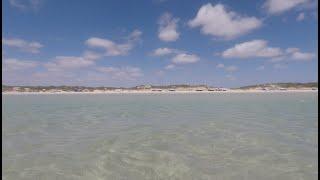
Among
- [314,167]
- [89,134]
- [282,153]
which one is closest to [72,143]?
[89,134]

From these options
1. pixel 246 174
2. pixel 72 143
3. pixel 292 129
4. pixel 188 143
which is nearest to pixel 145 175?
pixel 246 174

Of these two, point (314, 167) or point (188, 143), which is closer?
point (314, 167)

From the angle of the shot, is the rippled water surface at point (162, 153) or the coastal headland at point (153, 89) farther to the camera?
the coastal headland at point (153, 89)

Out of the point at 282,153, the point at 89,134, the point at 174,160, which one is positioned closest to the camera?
the point at 174,160

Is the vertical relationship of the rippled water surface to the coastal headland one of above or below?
below

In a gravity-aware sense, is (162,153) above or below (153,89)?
below

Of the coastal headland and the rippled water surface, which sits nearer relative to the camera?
the rippled water surface

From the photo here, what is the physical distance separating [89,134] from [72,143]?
208cm

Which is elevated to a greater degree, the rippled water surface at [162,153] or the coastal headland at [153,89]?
the coastal headland at [153,89]

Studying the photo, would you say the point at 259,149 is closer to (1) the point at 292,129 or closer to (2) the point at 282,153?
(2) the point at 282,153

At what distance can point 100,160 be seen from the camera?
9.08 metres

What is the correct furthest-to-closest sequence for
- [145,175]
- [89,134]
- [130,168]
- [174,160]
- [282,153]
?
[89,134] → [282,153] → [174,160] → [130,168] → [145,175]

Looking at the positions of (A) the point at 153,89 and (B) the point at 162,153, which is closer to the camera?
(B) the point at 162,153

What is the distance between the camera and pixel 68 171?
8.04 meters
